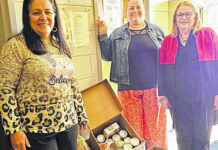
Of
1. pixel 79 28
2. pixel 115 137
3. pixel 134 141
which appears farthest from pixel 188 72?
pixel 79 28

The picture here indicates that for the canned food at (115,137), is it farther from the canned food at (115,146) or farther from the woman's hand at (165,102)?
the woman's hand at (165,102)

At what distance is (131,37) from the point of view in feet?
→ 6.19

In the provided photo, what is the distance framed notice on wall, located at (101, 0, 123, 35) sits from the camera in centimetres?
203

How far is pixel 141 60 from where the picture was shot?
1.86m

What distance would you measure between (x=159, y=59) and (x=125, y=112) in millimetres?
608

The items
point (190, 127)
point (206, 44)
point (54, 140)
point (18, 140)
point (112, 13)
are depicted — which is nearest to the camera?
point (18, 140)

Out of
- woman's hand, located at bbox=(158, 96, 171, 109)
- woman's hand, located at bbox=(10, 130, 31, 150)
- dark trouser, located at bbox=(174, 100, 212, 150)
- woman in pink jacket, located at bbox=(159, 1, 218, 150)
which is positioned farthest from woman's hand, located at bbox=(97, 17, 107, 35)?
woman's hand, located at bbox=(10, 130, 31, 150)

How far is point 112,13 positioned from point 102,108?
969mm

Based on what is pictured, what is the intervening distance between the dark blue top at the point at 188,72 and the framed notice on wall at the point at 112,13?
2.56 feet

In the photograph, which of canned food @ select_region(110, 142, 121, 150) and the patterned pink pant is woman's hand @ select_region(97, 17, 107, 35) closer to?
the patterned pink pant

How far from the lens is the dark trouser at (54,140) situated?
1.12 m

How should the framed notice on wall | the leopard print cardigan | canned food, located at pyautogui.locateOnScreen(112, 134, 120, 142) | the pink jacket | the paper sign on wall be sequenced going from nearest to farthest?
the leopard print cardigan < the pink jacket < the paper sign on wall < canned food, located at pyautogui.locateOnScreen(112, 134, 120, 142) < the framed notice on wall

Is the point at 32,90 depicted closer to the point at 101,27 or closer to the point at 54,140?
the point at 54,140

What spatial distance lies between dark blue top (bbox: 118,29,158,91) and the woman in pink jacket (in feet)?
0.57
